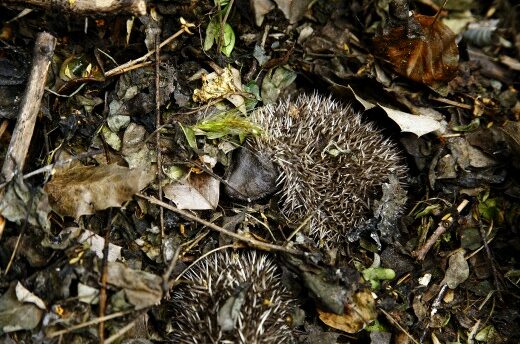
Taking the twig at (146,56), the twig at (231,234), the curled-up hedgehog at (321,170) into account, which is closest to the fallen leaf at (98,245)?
the twig at (231,234)

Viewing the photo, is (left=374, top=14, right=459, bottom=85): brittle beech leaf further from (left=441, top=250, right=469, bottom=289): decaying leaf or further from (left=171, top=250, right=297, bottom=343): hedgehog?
(left=171, top=250, right=297, bottom=343): hedgehog

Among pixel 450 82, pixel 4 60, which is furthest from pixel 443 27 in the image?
pixel 4 60

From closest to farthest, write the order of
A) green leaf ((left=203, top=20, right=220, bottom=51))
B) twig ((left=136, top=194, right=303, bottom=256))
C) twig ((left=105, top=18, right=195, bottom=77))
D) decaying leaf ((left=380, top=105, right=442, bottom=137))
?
twig ((left=136, top=194, right=303, bottom=256)), twig ((left=105, top=18, right=195, bottom=77)), decaying leaf ((left=380, top=105, right=442, bottom=137)), green leaf ((left=203, top=20, right=220, bottom=51))

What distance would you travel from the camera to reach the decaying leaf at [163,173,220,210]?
3.62 meters

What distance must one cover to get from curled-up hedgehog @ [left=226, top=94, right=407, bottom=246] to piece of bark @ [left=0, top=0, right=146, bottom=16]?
1160 millimetres

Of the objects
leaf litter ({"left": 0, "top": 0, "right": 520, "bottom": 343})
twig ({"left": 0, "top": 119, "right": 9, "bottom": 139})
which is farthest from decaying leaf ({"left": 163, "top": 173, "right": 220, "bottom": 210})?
twig ({"left": 0, "top": 119, "right": 9, "bottom": 139})

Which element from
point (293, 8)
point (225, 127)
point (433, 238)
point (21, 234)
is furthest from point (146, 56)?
point (433, 238)

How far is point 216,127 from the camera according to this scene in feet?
12.1

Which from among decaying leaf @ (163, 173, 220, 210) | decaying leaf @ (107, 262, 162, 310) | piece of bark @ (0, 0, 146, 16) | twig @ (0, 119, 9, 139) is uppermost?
piece of bark @ (0, 0, 146, 16)

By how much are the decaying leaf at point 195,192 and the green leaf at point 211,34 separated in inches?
40.2

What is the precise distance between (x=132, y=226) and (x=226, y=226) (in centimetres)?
67

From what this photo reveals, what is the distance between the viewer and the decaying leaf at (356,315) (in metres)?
3.39

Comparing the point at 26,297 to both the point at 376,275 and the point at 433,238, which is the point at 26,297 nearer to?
the point at 376,275

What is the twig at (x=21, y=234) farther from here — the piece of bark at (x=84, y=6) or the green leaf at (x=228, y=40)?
the green leaf at (x=228, y=40)
